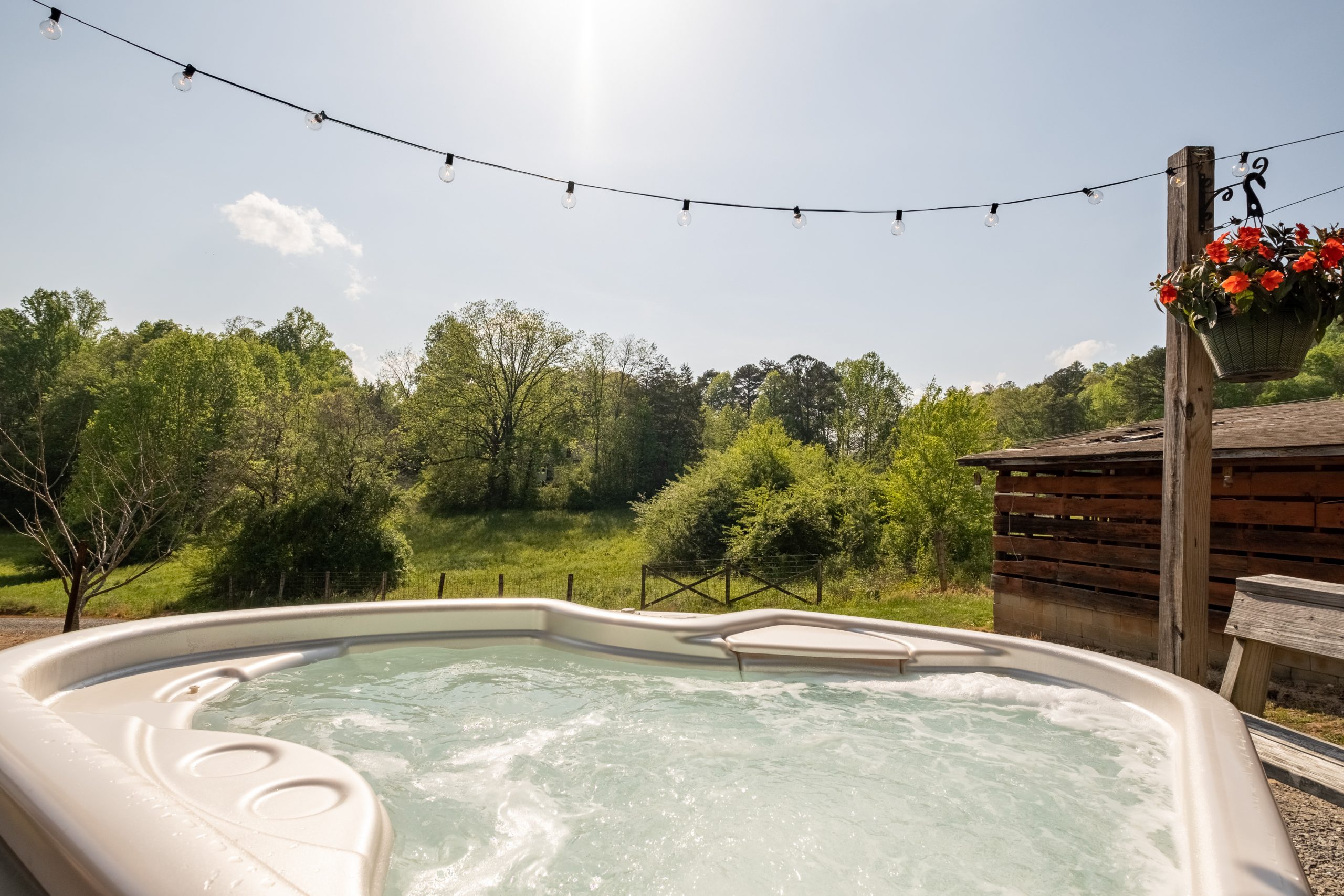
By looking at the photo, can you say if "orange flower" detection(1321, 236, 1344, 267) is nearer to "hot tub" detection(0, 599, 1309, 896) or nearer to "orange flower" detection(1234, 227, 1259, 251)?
"orange flower" detection(1234, 227, 1259, 251)

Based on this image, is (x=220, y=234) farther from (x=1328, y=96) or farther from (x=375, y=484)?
(x=1328, y=96)

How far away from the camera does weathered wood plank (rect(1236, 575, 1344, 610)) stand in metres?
2.19

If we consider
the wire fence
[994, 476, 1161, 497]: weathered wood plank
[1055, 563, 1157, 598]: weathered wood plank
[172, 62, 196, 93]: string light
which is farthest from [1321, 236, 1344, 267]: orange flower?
the wire fence

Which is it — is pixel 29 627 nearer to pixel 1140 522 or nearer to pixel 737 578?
pixel 737 578

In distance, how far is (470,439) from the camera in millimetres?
24688

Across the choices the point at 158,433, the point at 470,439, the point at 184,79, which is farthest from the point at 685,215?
the point at 470,439

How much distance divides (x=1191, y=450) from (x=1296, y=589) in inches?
36.9

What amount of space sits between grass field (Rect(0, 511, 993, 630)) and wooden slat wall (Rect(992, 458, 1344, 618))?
1.30m

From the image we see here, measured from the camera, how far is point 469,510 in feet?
79.2

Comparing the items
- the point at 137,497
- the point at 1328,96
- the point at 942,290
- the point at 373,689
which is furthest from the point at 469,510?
the point at 1328,96

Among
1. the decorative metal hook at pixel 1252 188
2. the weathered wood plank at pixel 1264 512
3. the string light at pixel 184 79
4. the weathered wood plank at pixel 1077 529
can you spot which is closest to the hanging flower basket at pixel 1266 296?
the decorative metal hook at pixel 1252 188

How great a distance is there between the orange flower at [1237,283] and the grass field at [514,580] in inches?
220

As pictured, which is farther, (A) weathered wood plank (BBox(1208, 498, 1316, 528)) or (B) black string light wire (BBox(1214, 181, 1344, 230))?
(A) weathered wood plank (BBox(1208, 498, 1316, 528))

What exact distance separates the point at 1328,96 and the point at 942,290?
448cm
